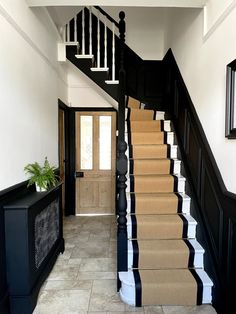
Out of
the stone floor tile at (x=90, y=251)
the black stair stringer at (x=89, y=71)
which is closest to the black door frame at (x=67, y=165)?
the black stair stringer at (x=89, y=71)

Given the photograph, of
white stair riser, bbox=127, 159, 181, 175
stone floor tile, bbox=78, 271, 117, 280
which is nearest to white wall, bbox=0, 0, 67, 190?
stone floor tile, bbox=78, 271, 117, 280

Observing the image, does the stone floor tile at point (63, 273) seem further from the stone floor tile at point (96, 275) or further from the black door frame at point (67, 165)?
the black door frame at point (67, 165)

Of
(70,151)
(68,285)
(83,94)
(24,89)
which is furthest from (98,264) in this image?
(83,94)

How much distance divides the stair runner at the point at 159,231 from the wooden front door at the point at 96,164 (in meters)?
1.19

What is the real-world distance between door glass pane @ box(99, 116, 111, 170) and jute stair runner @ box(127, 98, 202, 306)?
116 cm

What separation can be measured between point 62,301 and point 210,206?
1.64 meters

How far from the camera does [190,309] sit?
2.27 meters

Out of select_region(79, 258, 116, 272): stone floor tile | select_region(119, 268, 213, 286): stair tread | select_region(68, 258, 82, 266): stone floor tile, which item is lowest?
select_region(68, 258, 82, 266): stone floor tile

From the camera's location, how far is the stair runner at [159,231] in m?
2.34

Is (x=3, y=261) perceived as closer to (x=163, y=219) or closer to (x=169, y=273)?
(x=169, y=273)

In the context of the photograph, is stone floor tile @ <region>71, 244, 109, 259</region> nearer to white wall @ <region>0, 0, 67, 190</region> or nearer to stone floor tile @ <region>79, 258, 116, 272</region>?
stone floor tile @ <region>79, 258, 116, 272</region>

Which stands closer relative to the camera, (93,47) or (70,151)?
(93,47)

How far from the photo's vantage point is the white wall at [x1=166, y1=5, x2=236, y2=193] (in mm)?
2119

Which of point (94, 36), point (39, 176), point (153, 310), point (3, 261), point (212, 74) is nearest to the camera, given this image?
point (3, 261)
